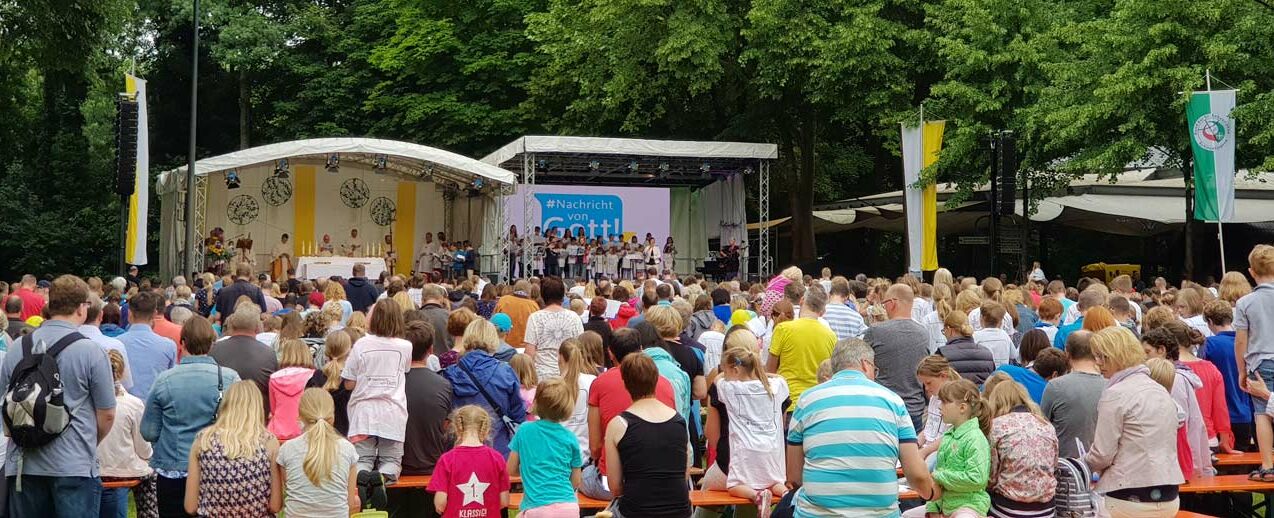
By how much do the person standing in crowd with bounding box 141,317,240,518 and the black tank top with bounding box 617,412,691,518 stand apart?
212 centimetres

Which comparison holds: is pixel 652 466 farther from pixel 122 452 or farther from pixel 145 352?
pixel 145 352

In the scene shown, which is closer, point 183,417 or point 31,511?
point 31,511

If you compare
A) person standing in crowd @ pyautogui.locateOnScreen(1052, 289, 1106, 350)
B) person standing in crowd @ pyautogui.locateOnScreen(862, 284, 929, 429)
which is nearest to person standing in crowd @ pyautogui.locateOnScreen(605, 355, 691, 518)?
person standing in crowd @ pyautogui.locateOnScreen(862, 284, 929, 429)

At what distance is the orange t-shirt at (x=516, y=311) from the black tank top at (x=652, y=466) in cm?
515

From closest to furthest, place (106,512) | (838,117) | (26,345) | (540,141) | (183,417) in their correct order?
(26,345), (183,417), (106,512), (540,141), (838,117)

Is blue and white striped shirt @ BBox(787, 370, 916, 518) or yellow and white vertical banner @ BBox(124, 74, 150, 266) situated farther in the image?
yellow and white vertical banner @ BBox(124, 74, 150, 266)

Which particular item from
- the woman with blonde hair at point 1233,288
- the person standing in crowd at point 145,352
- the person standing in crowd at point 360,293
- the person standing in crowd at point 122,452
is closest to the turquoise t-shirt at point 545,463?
the person standing in crowd at point 122,452

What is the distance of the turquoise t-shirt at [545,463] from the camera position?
5.72 metres

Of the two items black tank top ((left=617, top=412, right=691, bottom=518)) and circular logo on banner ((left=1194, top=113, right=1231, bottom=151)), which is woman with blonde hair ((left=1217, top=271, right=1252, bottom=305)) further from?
circular logo on banner ((left=1194, top=113, right=1231, bottom=151))

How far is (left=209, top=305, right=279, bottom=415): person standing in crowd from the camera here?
24.1 ft

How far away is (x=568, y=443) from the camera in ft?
18.9

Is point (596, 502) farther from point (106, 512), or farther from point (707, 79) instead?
point (707, 79)

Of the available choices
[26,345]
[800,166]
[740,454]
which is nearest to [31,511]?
[26,345]

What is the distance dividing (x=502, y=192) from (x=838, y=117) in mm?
7387
